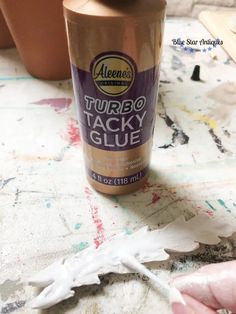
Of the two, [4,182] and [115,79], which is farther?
[4,182]

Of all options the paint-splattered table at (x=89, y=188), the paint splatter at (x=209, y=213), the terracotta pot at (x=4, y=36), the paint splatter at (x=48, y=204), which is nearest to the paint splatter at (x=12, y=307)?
the paint-splattered table at (x=89, y=188)

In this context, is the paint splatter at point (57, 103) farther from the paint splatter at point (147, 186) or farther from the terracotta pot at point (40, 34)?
the paint splatter at point (147, 186)

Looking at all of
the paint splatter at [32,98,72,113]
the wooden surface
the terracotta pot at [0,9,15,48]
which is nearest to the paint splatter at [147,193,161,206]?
the paint splatter at [32,98,72,113]

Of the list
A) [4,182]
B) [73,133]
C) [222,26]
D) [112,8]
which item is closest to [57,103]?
[73,133]

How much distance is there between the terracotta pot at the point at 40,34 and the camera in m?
0.49

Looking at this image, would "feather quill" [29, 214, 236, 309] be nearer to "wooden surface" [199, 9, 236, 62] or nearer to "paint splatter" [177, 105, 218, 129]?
"paint splatter" [177, 105, 218, 129]

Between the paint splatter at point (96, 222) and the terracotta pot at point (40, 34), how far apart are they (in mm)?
280

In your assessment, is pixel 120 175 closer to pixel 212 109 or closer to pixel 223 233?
pixel 223 233

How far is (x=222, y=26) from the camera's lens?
0.71 metres

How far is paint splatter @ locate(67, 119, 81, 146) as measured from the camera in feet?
1.56

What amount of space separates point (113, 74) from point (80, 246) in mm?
181

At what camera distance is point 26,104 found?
0.54 metres

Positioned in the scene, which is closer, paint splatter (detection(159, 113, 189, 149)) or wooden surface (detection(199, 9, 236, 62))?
paint splatter (detection(159, 113, 189, 149))

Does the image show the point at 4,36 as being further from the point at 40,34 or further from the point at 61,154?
the point at 61,154
